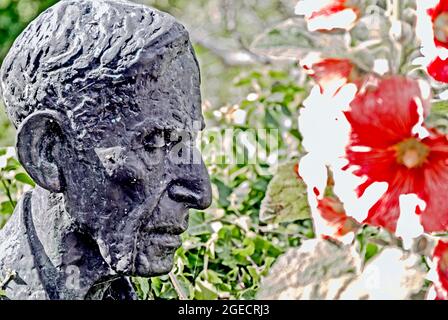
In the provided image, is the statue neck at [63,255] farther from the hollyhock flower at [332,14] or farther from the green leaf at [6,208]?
the green leaf at [6,208]

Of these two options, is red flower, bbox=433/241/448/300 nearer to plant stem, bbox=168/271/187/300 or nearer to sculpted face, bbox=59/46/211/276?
sculpted face, bbox=59/46/211/276

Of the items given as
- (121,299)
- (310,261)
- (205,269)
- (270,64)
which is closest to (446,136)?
(310,261)

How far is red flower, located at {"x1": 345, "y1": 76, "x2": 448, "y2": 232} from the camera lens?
1.04 m

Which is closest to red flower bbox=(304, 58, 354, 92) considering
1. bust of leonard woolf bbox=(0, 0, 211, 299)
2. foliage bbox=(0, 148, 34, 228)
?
bust of leonard woolf bbox=(0, 0, 211, 299)

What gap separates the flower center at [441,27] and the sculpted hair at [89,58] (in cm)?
29

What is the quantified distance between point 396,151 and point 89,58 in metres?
0.35

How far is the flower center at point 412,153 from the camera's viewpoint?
1056 millimetres

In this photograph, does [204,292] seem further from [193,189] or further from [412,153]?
[412,153]

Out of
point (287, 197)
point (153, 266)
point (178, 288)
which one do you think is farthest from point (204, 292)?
point (153, 266)

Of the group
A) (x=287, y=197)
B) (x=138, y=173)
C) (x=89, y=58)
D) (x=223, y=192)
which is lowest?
(x=223, y=192)

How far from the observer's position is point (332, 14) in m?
1.18

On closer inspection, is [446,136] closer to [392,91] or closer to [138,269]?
[392,91]

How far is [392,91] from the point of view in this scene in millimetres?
1045

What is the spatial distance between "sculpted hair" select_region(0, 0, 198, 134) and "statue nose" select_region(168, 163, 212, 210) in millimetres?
106
